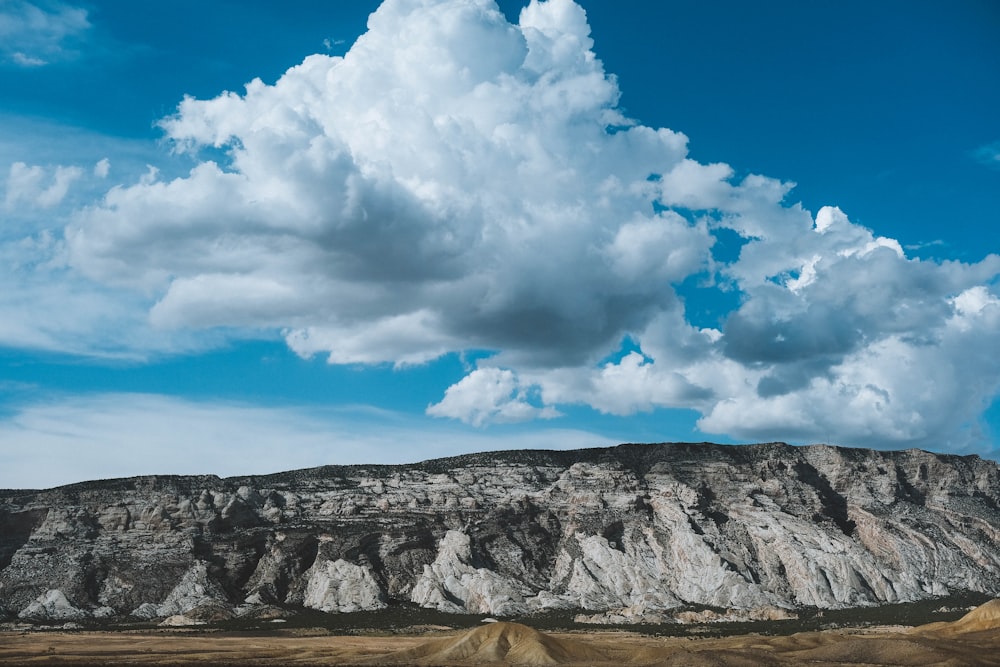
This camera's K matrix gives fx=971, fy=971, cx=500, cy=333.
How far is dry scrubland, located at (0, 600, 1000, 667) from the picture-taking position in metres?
74.4

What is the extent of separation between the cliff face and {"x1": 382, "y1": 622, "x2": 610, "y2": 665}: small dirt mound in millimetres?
46273

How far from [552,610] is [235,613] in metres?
42.1

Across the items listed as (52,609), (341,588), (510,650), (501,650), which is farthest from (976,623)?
(52,609)

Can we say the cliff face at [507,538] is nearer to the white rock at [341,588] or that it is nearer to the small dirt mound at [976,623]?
the white rock at [341,588]

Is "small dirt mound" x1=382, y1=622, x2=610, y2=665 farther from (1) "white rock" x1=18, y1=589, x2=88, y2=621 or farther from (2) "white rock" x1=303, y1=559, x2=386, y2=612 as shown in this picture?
(1) "white rock" x1=18, y1=589, x2=88, y2=621

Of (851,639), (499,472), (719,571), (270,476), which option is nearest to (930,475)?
(719,571)

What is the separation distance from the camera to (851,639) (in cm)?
8462

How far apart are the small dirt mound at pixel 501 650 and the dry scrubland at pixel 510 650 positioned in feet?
0.27

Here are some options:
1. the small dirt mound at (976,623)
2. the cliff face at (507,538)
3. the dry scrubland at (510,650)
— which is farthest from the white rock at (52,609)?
the small dirt mound at (976,623)

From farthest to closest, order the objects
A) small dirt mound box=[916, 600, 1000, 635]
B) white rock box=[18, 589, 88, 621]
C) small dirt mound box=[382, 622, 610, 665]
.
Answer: white rock box=[18, 589, 88, 621] < small dirt mound box=[916, 600, 1000, 635] < small dirt mound box=[382, 622, 610, 665]

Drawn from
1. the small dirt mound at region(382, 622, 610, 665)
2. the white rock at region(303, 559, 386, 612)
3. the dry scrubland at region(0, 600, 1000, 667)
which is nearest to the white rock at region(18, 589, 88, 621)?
the white rock at region(303, 559, 386, 612)

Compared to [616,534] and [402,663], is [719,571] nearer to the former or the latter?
[616,534]

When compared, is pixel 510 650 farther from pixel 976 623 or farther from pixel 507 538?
pixel 507 538

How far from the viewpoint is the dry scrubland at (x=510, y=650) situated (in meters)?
74.4
